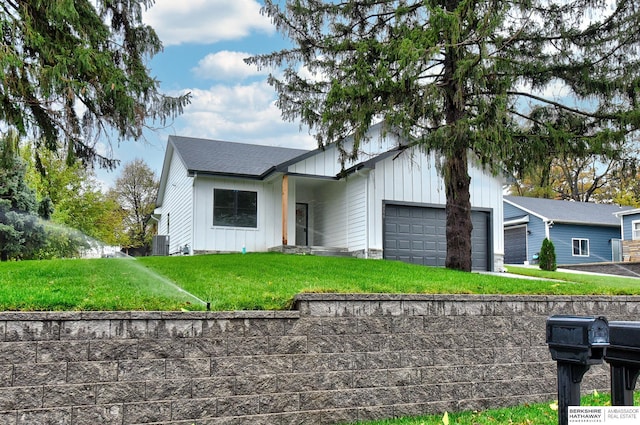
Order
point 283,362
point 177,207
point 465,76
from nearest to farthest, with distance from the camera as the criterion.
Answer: point 283,362 < point 465,76 < point 177,207

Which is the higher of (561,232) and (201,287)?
(561,232)

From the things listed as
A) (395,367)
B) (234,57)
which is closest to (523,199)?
(234,57)

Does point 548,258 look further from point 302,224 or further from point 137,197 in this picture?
point 137,197

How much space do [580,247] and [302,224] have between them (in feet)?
49.6

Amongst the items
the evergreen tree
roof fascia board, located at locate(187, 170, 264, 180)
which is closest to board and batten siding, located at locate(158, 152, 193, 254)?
roof fascia board, located at locate(187, 170, 264, 180)

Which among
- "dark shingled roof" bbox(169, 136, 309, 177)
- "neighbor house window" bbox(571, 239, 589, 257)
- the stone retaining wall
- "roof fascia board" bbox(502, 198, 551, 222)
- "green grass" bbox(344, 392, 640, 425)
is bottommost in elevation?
"green grass" bbox(344, 392, 640, 425)

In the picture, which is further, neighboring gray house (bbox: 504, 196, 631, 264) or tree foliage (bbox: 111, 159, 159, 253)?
tree foliage (bbox: 111, 159, 159, 253)

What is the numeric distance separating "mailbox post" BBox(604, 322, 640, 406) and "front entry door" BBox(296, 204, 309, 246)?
15.3 meters

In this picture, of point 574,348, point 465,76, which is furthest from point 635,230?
point 574,348

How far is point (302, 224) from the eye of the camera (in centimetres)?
1759

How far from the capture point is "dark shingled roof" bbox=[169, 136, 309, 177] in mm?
15750

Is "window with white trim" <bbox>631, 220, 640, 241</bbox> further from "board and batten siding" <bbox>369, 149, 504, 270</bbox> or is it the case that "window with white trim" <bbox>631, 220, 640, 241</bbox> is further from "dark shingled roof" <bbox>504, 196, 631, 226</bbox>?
"board and batten siding" <bbox>369, 149, 504, 270</bbox>

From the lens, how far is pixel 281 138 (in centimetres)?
2186

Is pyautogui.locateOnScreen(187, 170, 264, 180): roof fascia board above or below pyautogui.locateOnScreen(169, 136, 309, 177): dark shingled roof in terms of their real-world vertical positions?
below
